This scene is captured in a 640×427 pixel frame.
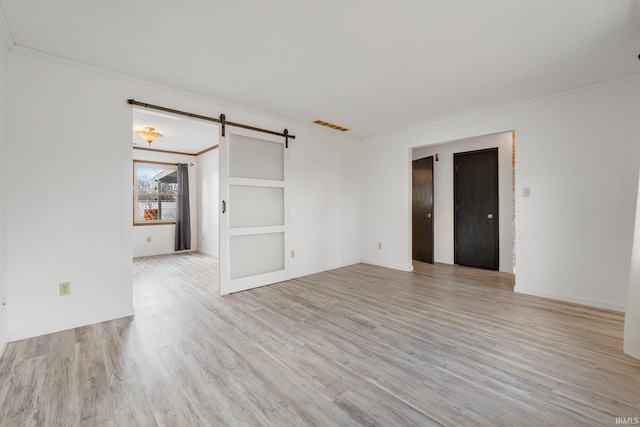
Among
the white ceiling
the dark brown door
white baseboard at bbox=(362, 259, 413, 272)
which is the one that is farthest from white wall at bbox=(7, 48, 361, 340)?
the dark brown door

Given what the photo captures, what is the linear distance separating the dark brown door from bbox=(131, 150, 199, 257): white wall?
533 cm

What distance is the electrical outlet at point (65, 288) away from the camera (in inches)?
102

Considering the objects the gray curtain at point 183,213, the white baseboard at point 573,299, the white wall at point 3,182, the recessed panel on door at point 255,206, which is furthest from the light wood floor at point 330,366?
the gray curtain at point 183,213

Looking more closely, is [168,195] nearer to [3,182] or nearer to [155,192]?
[155,192]

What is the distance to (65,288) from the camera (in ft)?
8.52

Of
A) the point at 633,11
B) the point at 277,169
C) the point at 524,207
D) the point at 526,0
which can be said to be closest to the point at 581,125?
the point at 524,207

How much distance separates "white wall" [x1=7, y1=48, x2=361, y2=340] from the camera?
94.3 inches

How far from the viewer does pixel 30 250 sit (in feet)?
8.00

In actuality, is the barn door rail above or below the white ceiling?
below

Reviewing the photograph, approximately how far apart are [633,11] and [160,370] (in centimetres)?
407

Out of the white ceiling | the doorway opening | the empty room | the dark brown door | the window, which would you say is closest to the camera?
the empty room

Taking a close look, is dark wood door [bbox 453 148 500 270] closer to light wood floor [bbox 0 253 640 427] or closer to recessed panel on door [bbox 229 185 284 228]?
light wood floor [bbox 0 253 640 427]

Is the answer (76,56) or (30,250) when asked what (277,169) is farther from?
(30,250)

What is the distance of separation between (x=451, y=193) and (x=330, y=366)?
14.9 feet
